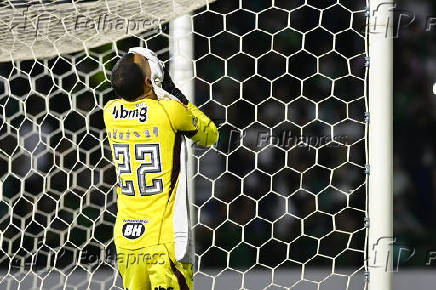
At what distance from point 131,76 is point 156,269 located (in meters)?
0.49

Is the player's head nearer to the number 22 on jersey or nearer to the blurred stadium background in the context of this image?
the number 22 on jersey

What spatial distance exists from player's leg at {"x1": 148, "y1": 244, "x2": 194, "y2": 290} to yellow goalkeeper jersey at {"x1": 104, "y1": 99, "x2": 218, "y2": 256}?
0.08 feet

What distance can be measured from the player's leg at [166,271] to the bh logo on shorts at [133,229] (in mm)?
60

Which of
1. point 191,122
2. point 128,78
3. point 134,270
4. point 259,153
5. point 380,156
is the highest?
point 128,78

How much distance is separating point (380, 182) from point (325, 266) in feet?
4.89

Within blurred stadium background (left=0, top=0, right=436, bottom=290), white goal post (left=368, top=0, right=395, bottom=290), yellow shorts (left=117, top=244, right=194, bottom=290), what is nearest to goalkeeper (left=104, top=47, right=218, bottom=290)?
yellow shorts (left=117, top=244, right=194, bottom=290)

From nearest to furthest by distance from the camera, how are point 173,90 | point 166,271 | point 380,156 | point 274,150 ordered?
point 166,271 → point 173,90 → point 380,156 → point 274,150

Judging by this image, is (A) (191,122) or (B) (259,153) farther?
(B) (259,153)

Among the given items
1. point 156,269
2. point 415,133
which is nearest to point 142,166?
point 156,269

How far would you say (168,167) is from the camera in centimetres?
217

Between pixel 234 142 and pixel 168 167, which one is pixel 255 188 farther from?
pixel 168 167

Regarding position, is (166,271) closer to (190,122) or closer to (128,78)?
(190,122)

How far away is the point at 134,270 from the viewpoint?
2162 millimetres

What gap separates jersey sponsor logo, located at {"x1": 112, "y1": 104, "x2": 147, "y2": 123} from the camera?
216 centimetres
